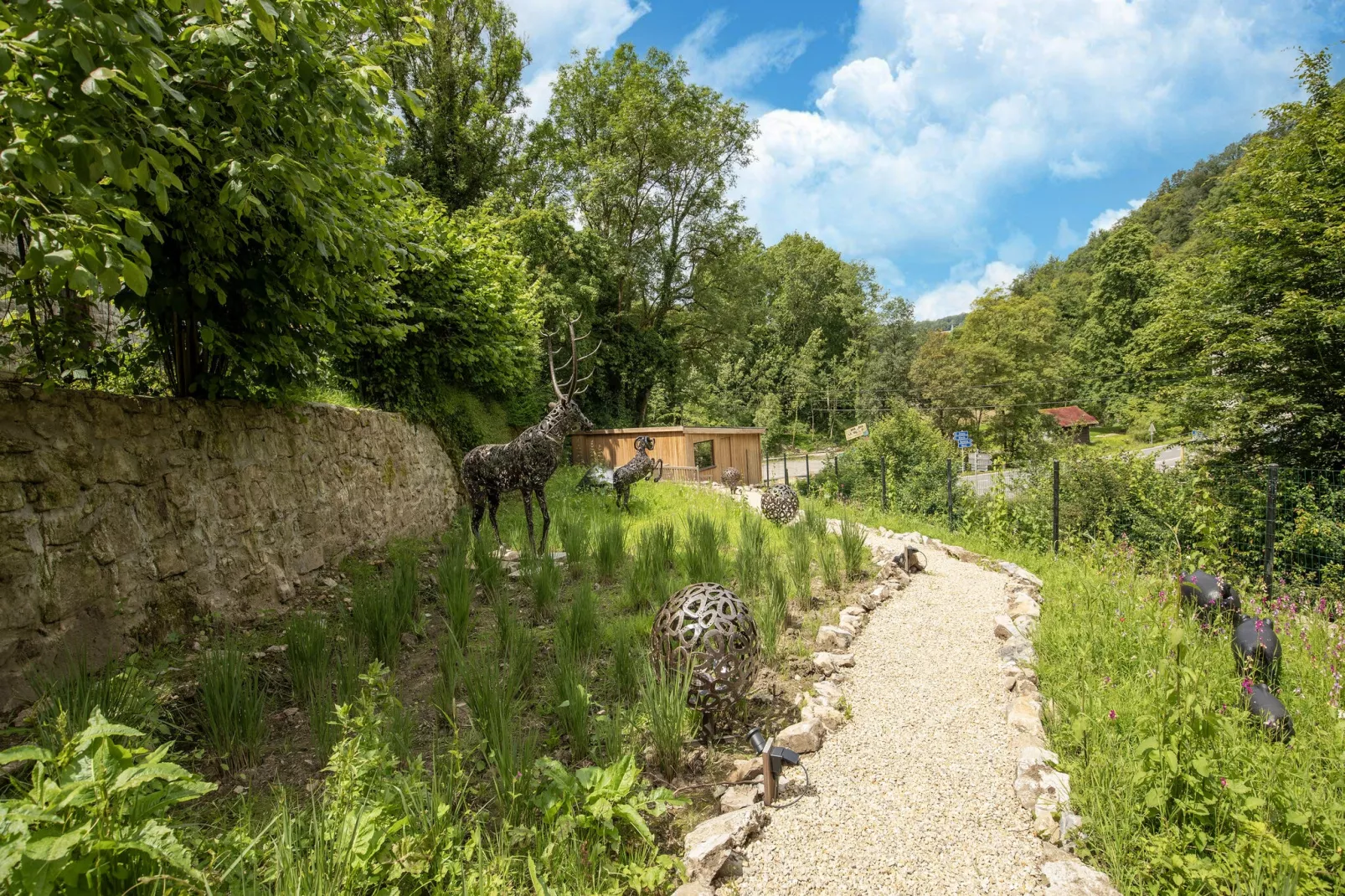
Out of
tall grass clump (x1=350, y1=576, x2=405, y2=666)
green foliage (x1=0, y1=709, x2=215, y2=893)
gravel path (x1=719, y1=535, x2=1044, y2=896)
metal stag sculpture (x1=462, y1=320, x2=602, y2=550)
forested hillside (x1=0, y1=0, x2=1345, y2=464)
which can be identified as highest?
forested hillside (x1=0, y1=0, x2=1345, y2=464)

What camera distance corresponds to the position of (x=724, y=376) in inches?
1480

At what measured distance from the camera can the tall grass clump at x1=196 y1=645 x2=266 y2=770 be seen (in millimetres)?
2465

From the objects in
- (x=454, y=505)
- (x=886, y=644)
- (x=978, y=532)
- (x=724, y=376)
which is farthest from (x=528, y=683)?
(x=724, y=376)

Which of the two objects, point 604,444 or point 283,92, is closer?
point 283,92

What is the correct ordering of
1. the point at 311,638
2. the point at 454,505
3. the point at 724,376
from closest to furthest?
the point at 311,638
the point at 454,505
the point at 724,376

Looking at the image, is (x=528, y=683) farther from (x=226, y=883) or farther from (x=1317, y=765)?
(x=1317, y=765)

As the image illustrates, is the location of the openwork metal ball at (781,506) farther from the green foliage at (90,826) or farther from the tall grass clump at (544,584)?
the green foliage at (90,826)

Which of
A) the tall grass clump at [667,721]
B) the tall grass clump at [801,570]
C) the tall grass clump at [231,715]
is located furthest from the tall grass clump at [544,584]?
the tall grass clump at [801,570]

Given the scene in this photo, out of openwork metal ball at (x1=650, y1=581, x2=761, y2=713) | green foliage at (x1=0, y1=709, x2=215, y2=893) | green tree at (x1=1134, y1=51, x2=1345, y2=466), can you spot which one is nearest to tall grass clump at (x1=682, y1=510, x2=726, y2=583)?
openwork metal ball at (x1=650, y1=581, x2=761, y2=713)

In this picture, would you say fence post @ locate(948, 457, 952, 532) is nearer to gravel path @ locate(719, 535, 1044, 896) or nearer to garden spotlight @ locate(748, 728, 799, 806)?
gravel path @ locate(719, 535, 1044, 896)

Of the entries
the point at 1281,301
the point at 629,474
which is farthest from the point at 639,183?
the point at 1281,301

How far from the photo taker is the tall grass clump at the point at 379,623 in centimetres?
348

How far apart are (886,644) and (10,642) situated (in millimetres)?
5237

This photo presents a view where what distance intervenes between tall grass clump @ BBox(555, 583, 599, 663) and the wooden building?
11.0 m
